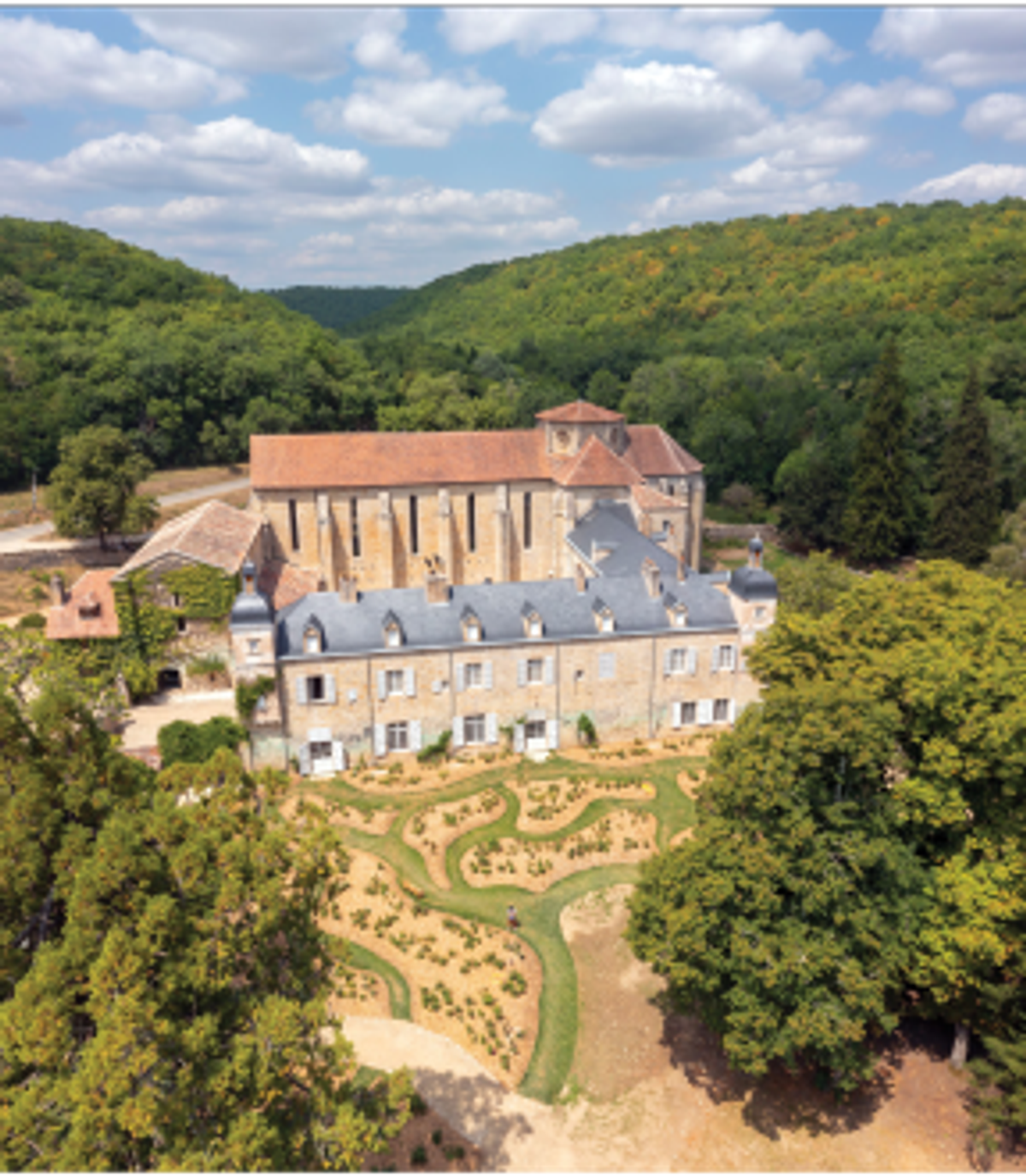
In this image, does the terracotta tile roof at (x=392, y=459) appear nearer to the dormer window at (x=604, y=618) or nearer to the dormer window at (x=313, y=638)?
the dormer window at (x=313, y=638)

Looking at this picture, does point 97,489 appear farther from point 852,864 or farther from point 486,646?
point 852,864

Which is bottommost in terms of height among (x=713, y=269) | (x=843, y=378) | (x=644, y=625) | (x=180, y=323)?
(x=644, y=625)

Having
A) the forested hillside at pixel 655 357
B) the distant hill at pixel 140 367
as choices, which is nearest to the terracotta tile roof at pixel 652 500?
the forested hillside at pixel 655 357

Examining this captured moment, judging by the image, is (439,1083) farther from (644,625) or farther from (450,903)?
(644,625)

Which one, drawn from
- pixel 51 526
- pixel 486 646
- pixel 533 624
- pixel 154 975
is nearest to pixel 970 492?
pixel 533 624

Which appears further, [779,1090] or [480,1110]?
[779,1090]

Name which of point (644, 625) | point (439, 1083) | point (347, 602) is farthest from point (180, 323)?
point (439, 1083)
